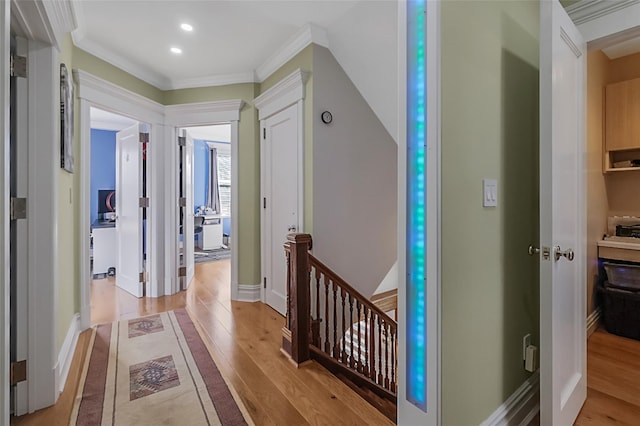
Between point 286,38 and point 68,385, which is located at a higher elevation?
point 286,38

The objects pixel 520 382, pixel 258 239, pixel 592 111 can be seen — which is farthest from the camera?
pixel 258 239

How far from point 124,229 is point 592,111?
504 centimetres

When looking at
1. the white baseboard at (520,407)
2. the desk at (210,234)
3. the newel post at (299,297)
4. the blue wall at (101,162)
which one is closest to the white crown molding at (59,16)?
the newel post at (299,297)

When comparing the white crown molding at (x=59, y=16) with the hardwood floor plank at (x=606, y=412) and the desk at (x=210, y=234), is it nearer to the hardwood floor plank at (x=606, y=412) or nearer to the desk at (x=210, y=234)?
the hardwood floor plank at (x=606, y=412)

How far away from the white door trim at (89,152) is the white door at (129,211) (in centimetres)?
14

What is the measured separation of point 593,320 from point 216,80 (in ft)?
14.6

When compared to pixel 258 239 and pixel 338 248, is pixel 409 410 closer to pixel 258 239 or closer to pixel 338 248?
pixel 338 248

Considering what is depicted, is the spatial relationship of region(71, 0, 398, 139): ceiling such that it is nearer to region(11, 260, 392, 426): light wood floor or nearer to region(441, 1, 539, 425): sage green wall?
region(441, 1, 539, 425): sage green wall

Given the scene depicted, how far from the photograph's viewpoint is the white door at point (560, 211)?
1301mm

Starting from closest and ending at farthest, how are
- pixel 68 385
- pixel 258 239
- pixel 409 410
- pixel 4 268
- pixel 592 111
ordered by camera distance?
pixel 4 268 < pixel 409 410 < pixel 68 385 < pixel 592 111 < pixel 258 239

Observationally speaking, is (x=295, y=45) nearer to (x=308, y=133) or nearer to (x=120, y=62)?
(x=308, y=133)

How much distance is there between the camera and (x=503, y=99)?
1.46 metres

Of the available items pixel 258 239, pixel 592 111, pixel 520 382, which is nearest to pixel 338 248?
pixel 258 239

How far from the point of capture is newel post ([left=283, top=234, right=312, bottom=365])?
215cm
